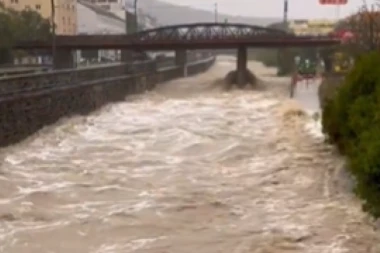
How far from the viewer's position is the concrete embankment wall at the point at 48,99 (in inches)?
896

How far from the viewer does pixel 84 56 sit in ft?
233

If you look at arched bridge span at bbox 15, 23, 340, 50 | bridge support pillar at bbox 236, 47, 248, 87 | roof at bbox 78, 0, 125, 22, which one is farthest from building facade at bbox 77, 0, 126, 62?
bridge support pillar at bbox 236, 47, 248, 87

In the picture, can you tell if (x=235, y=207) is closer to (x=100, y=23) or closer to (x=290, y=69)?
(x=290, y=69)

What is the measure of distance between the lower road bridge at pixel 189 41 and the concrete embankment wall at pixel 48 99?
217 inches

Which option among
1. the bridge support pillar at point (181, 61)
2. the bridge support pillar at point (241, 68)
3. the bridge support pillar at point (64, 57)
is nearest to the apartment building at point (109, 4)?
the bridge support pillar at point (181, 61)

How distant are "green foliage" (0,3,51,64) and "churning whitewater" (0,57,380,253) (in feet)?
62.8

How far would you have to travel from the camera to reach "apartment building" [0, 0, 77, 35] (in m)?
60.0

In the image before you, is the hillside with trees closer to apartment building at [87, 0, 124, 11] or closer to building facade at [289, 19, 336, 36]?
building facade at [289, 19, 336, 36]

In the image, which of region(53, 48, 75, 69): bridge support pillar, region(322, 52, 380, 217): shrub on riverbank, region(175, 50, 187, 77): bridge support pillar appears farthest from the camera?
region(175, 50, 187, 77): bridge support pillar

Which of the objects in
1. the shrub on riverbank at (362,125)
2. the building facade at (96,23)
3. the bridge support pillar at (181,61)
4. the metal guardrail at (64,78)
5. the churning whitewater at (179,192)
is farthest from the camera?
the building facade at (96,23)

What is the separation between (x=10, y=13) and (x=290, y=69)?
825 inches

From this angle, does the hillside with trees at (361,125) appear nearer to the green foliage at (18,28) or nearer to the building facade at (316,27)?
the green foliage at (18,28)

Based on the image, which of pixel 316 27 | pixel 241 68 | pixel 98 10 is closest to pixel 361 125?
pixel 241 68

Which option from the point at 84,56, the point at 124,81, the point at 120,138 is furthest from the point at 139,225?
the point at 84,56
